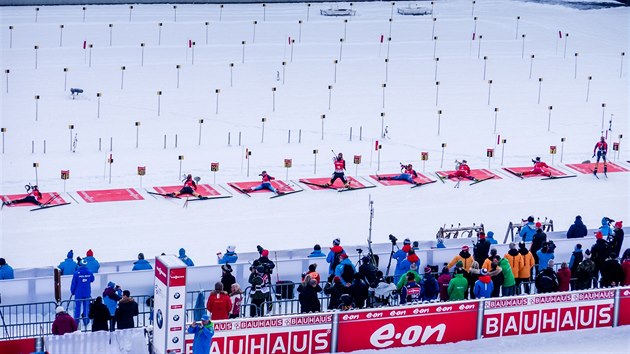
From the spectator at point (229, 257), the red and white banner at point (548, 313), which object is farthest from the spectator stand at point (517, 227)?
the spectator at point (229, 257)

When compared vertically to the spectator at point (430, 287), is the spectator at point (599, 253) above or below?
above

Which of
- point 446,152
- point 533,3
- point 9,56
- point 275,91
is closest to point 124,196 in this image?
point 446,152

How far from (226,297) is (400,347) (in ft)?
11.5

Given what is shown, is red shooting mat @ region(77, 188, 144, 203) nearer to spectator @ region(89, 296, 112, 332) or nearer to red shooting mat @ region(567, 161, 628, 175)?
spectator @ region(89, 296, 112, 332)

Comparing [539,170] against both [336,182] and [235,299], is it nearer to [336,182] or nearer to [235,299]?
[336,182]

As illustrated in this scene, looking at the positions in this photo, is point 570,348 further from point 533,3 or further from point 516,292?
point 533,3

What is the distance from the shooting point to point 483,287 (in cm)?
2864

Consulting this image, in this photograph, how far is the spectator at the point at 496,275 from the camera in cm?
2923

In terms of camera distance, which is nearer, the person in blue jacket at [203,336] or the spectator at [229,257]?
the person in blue jacket at [203,336]

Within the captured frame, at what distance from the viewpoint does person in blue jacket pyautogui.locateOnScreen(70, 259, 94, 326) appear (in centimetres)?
2803

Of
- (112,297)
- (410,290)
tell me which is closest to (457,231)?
(410,290)

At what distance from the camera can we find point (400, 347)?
91.6 feet

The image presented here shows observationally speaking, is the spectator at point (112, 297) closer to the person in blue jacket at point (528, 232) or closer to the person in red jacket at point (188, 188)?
the person in blue jacket at point (528, 232)

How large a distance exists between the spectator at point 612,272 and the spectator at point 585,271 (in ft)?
0.77
